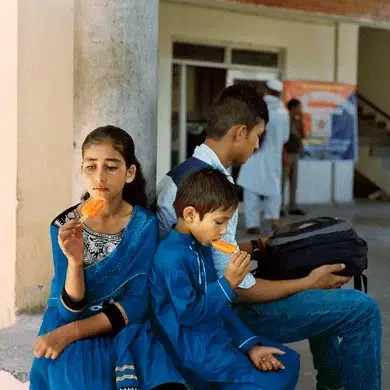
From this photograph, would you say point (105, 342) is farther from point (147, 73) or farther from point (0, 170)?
point (0, 170)

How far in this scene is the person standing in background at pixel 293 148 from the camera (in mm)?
9969

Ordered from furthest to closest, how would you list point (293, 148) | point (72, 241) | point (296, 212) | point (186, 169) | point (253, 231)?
1. point (296, 212)
2. point (293, 148)
3. point (253, 231)
4. point (186, 169)
5. point (72, 241)

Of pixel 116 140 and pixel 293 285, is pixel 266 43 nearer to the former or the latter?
pixel 293 285

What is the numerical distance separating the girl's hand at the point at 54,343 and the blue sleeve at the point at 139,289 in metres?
0.20

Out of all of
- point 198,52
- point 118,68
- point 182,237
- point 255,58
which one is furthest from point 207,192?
point 255,58

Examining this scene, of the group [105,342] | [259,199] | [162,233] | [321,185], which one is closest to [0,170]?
[162,233]

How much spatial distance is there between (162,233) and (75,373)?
70cm

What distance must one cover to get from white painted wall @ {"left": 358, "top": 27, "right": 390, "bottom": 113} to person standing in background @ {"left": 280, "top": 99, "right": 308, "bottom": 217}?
217 inches

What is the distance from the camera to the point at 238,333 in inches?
98.7

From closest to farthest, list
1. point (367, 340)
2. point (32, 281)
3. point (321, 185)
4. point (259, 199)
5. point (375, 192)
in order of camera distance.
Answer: point (367, 340)
point (32, 281)
point (259, 199)
point (321, 185)
point (375, 192)

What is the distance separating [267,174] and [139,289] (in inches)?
242

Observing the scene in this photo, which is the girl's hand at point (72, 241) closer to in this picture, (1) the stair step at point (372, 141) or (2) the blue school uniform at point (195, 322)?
(2) the blue school uniform at point (195, 322)

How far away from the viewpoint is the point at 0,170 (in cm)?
373

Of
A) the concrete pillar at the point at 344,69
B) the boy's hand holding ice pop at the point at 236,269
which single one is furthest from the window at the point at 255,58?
the boy's hand holding ice pop at the point at 236,269
